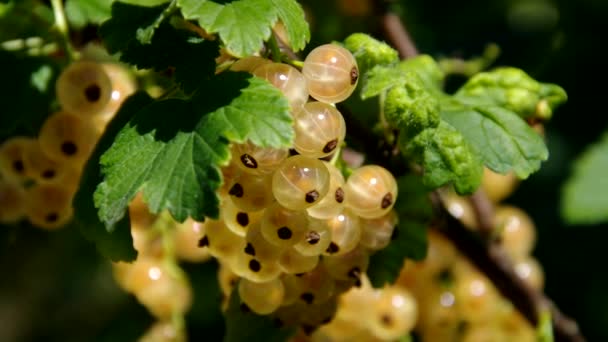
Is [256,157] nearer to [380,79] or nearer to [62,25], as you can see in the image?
[380,79]

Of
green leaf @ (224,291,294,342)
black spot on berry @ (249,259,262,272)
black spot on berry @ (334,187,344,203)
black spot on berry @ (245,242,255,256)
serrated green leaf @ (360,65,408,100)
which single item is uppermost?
serrated green leaf @ (360,65,408,100)

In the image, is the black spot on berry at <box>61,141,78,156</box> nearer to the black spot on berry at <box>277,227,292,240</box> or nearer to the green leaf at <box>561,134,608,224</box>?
the black spot on berry at <box>277,227,292,240</box>

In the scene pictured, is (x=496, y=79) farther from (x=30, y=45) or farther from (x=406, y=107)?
(x=30, y=45)

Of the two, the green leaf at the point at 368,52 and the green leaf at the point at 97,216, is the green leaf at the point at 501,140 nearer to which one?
the green leaf at the point at 368,52

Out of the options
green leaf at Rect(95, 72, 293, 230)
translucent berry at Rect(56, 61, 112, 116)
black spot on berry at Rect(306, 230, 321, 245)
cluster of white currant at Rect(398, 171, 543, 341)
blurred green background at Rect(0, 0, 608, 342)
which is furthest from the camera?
blurred green background at Rect(0, 0, 608, 342)

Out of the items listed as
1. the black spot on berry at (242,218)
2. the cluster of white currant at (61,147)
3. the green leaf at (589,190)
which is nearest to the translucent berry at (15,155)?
the cluster of white currant at (61,147)

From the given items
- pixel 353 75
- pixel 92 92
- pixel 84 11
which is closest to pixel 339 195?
pixel 353 75

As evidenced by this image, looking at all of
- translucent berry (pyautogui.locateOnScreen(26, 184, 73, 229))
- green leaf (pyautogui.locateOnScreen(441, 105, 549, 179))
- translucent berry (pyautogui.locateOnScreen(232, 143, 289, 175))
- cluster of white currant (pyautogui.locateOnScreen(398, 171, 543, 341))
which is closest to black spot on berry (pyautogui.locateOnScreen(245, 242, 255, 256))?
translucent berry (pyautogui.locateOnScreen(232, 143, 289, 175))
